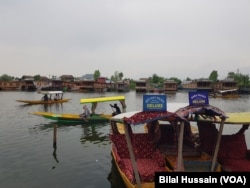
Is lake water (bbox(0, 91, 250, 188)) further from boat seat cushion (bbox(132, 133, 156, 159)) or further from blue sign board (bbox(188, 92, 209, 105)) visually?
blue sign board (bbox(188, 92, 209, 105))

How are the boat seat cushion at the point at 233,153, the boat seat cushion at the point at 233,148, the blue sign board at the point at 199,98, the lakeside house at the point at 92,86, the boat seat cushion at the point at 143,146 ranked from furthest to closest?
the lakeside house at the point at 92,86, the boat seat cushion at the point at 143,146, the boat seat cushion at the point at 233,148, the boat seat cushion at the point at 233,153, the blue sign board at the point at 199,98

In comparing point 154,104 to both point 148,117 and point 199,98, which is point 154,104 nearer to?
point 148,117

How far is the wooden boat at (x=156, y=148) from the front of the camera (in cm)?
899

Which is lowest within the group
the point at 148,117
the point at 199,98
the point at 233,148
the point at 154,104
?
the point at 233,148

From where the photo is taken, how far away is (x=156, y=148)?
40.8 feet

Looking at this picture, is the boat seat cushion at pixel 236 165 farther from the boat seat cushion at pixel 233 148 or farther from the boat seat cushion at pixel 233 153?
the boat seat cushion at pixel 233 148

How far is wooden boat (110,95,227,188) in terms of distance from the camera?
899cm

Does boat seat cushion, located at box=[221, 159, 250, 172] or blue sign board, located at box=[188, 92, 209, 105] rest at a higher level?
blue sign board, located at box=[188, 92, 209, 105]

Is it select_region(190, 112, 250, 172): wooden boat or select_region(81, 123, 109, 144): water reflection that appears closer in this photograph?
select_region(190, 112, 250, 172): wooden boat

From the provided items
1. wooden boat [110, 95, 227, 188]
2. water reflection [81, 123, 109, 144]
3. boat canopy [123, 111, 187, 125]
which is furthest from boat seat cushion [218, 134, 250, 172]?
water reflection [81, 123, 109, 144]

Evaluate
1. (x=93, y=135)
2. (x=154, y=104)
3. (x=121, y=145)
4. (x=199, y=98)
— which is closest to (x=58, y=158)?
(x=121, y=145)

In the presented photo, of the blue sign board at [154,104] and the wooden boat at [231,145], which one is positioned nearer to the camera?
the blue sign board at [154,104]

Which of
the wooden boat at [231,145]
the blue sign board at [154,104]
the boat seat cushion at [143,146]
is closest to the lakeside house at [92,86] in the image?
the wooden boat at [231,145]

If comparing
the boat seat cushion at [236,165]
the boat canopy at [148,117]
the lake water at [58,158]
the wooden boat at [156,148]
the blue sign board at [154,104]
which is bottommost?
the lake water at [58,158]
